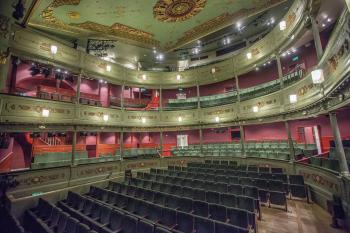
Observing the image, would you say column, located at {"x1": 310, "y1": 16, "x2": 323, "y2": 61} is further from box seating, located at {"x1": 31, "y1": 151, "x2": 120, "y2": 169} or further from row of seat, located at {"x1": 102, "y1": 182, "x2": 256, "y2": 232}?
box seating, located at {"x1": 31, "y1": 151, "x2": 120, "y2": 169}

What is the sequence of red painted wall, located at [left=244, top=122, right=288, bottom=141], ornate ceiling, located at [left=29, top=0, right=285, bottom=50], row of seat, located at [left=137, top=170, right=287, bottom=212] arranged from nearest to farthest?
1. row of seat, located at [left=137, top=170, right=287, bottom=212]
2. ornate ceiling, located at [left=29, top=0, right=285, bottom=50]
3. red painted wall, located at [left=244, top=122, right=288, bottom=141]

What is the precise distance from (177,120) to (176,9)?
766cm

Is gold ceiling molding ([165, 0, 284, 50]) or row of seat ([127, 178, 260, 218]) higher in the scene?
gold ceiling molding ([165, 0, 284, 50])

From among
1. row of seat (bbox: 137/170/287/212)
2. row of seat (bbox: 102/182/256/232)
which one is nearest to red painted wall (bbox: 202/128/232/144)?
row of seat (bbox: 137/170/287/212)

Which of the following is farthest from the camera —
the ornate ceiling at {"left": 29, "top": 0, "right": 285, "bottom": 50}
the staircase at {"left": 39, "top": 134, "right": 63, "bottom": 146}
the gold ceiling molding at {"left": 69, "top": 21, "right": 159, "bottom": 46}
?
the staircase at {"left": 39, "top": 134, "right": 63, "bottom": 146}

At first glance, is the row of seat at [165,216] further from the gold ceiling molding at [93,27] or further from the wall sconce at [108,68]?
the wall sconce at [108,68]

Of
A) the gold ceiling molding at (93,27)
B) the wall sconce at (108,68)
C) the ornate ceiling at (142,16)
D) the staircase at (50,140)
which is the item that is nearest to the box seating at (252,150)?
the ornate ceiling at (142,16)

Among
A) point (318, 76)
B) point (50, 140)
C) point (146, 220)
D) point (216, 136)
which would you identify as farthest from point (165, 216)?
point (216, 136)

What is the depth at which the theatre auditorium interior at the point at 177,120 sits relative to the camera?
4.59m

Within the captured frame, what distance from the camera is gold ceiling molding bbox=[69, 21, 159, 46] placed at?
369 inches

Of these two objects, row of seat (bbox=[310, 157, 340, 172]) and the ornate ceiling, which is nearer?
row of seat (bbox=[310, 157, 340, 172])

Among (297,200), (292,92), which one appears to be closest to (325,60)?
(292,92)

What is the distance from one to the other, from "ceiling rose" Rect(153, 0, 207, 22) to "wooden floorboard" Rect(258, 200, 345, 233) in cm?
893

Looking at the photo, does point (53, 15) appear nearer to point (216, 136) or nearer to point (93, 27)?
point (93, 27)
